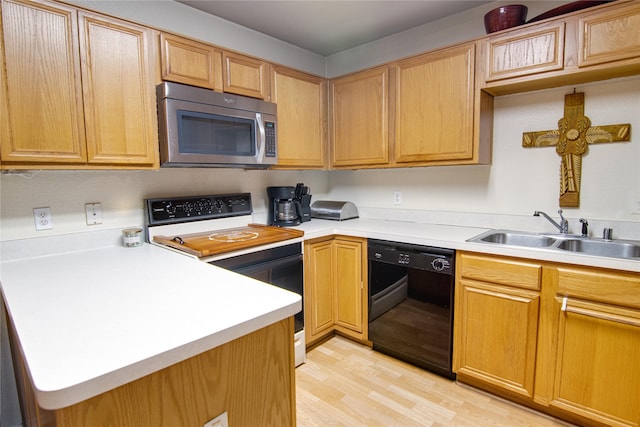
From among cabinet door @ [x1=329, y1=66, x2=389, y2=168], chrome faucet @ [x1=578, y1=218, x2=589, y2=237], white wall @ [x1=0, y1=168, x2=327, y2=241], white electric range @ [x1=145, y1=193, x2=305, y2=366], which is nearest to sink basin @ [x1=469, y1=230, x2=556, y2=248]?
chrome faucet @ [x1=578, y1=218, x2=589, y2=237]

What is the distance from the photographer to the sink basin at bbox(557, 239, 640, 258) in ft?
5.87

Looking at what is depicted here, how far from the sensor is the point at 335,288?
8.46 feet

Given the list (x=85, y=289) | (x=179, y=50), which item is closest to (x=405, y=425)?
(x=85, y=289)

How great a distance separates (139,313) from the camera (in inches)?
36.2

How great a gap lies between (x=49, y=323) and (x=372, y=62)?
2793mm

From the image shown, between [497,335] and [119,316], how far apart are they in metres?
1.83

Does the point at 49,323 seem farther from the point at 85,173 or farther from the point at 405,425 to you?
the point at 405,425

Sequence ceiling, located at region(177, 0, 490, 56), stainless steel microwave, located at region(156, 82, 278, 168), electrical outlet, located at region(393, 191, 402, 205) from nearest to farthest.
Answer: stainless steel microwave, located at region(156, 82, 278, 168) < ceiling, located at region(177, 0, 490, 56) < electrical outlet, located at region(393, 191, 402, 205)

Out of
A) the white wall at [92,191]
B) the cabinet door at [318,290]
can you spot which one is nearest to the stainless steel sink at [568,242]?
the cabinet door at [318,290]

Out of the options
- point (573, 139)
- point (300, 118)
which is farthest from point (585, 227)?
point (300, 118)

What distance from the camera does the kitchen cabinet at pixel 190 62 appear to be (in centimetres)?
185

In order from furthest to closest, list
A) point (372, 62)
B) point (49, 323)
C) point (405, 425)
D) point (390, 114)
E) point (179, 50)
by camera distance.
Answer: point (372, 62), point (390, 114), point (179, 50), point (405, 425), point (49, 323)

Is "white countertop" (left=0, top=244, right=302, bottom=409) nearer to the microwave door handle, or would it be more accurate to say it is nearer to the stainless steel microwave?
the stainless steel microwave

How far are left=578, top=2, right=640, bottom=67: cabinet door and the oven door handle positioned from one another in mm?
1909
